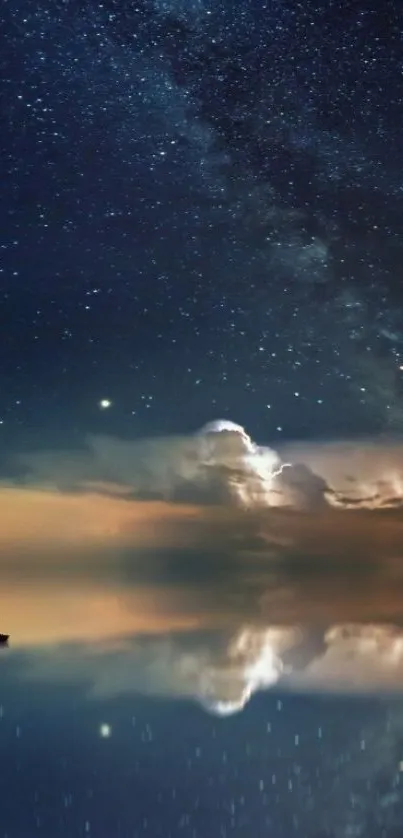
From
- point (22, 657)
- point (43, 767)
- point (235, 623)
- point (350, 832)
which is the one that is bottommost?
point (350, 832)

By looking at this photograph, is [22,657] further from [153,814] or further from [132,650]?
[153,814]

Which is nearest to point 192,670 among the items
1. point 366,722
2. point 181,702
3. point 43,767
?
point 181,702

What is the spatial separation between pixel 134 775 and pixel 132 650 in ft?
35.0

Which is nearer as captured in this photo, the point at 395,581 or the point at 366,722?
the point at 366,722

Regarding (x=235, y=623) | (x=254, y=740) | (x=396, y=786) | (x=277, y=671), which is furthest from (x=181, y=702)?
(x=235, y=623)

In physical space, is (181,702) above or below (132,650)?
below

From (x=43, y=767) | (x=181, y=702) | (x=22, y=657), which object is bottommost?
(x=43, y=767)

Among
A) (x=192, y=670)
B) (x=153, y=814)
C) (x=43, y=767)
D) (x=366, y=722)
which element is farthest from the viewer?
(x=192, y=670)

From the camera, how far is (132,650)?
2006 cm

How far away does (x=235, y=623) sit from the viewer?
1142 inches

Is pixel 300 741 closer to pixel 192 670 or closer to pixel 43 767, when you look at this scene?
pixel 43 767

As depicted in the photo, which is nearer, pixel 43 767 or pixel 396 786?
pixel 396 786

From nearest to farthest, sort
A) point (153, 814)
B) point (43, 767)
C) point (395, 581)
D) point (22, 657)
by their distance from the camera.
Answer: point (153, 814) < point (43, 767) < point (22, 657) < point (395, 581)

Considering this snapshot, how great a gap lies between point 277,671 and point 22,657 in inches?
177
